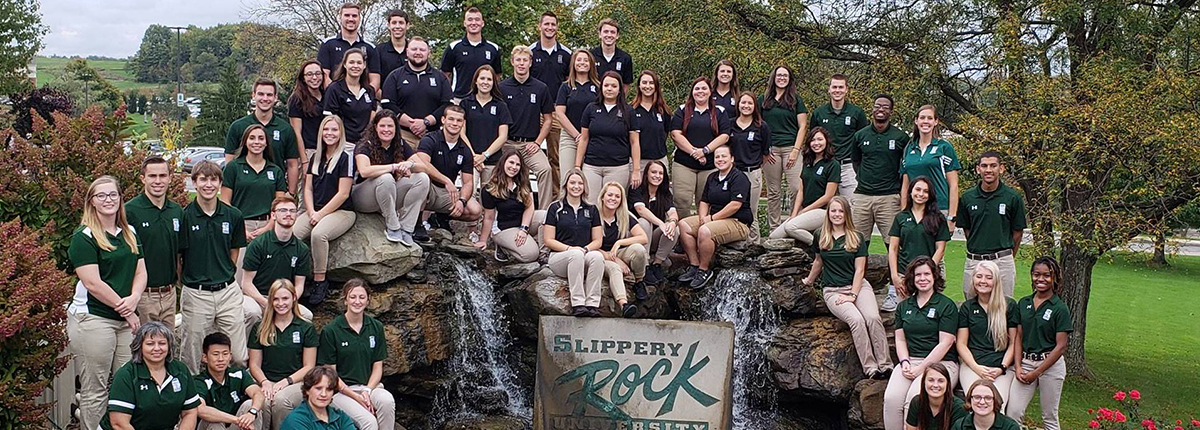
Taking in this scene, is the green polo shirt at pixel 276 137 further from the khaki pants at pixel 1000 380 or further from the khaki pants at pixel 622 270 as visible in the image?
the khaki pants at pixel 1000 380

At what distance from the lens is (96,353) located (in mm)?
7176

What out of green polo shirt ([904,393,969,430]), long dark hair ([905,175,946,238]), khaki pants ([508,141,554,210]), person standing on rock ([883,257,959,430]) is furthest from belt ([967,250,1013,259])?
khaki pants ([508,141,554,210])

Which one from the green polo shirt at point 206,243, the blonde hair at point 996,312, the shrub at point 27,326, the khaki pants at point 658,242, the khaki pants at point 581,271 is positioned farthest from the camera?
the khaki pants at point 658,242

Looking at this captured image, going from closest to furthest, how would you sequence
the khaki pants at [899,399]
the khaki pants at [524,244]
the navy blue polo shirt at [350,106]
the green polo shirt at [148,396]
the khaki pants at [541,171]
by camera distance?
1. the green polo shirt at [148,396]
2. the khaki pants at [899,399]
3. the navy blue polo shirt at [350,106]
4. the khaki pants at [524,244]
5. the khaki pants at [541,171]

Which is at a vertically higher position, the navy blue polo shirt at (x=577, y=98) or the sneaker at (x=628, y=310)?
the navy blue polo shirt at (x=577, y=98)

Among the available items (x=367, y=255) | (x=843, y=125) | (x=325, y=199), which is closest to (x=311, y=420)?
(x=367, y=255)

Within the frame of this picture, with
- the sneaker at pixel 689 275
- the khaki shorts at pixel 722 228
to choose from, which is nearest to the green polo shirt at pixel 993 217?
the khaki shorts at pixel 722 228

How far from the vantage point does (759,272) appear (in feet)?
35.6

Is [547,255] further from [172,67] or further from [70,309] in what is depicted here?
[172,67]

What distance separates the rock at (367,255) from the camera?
9.89m

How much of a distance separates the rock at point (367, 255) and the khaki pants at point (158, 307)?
2271mm

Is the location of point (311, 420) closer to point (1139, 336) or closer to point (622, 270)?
point (622, 270)

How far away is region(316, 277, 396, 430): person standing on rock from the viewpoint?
320 inches

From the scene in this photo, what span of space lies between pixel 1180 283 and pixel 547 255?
25.8 metres
